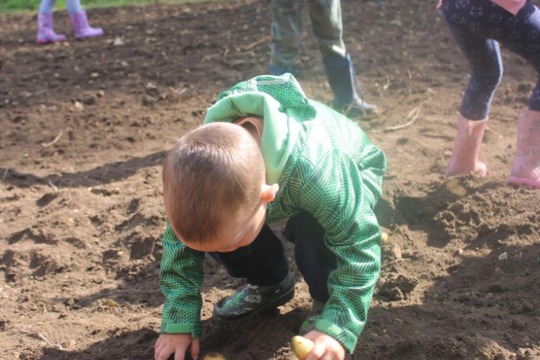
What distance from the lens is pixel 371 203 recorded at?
2.55m

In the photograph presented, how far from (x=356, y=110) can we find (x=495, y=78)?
1.34m

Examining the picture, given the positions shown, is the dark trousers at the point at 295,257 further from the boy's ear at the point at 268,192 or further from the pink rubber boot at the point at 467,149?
the pink rubber boot at the point at 467,149

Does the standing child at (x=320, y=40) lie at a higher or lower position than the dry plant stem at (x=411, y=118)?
higher

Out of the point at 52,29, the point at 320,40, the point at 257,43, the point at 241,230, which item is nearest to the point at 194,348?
the point at 241,230

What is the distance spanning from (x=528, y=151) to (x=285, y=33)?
64.4 inches

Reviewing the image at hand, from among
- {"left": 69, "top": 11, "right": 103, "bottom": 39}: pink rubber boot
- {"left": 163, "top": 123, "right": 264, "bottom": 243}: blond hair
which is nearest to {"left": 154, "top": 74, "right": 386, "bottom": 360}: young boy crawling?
{"left": 163, "top": 123, "right": 264, "bottom": 243}: blond hair

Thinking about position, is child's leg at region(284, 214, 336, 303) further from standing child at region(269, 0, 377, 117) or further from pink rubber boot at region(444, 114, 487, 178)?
standing child at region(269, 0, 377, 117)

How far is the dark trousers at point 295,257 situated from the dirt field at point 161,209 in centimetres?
20

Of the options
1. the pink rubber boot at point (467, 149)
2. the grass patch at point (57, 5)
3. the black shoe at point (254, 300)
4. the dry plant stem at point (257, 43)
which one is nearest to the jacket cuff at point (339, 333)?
the black shoe at point (254, 300)

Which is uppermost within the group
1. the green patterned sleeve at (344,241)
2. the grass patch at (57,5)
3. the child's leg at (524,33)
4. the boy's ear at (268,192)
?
the child's leg at (524,33)

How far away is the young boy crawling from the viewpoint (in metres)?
1.87

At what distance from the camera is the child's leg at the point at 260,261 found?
2506 millimetres

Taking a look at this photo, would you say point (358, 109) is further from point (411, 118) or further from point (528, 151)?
point (528, 151)

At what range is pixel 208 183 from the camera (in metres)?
1.84
